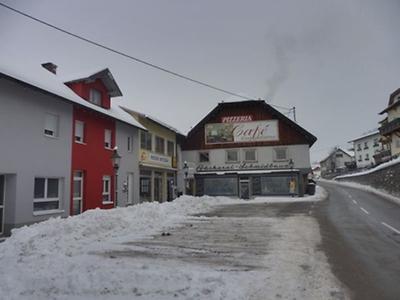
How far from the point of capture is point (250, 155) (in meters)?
38.9

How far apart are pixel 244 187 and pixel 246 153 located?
358cm

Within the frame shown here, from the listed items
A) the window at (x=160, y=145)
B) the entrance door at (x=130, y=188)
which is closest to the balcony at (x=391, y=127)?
the window at (x=160, y=145)

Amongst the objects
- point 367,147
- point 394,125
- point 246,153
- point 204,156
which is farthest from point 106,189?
point 367,147

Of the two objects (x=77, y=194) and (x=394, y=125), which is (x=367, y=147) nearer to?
(x=394, y=125)

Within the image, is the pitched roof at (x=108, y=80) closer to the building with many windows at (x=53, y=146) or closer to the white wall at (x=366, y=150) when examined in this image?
the building with many windows at (x=53, y=146)

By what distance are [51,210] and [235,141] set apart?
2546cm

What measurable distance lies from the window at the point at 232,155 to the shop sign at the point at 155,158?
8.47 metres

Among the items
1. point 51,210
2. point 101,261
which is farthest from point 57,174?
point 101,261

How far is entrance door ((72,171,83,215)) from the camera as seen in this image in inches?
727

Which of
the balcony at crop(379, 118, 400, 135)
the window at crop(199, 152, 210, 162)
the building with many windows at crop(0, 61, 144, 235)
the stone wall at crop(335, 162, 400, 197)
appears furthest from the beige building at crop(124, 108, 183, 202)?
the balcony at crop(379, 118, 400, 135)

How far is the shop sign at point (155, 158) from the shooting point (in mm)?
26888

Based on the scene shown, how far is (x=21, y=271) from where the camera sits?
7.29 meters

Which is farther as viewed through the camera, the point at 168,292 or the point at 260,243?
the point at 260,243

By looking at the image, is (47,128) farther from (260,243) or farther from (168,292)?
(168,292)
